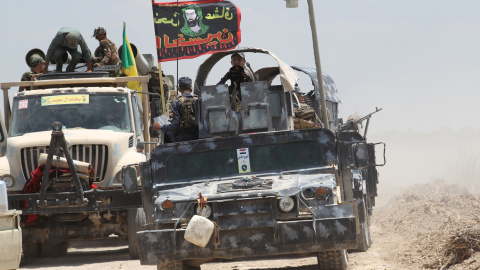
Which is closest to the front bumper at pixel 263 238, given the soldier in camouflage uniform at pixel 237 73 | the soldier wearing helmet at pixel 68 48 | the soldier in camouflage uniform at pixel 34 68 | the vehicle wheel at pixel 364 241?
the soldier in camouflage uniform at pixel 237 73

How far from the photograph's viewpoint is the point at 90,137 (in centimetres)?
1453

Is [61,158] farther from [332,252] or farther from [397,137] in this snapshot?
[397,137]

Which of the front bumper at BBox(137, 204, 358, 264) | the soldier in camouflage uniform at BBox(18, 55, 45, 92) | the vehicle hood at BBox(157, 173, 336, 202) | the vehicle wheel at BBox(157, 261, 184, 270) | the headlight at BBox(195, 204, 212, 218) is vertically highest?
the soldier in camouflage uniform at BBox(18, 55, 45, 92)

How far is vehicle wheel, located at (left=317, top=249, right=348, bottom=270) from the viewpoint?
1025cm

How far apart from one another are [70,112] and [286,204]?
20.8 feet

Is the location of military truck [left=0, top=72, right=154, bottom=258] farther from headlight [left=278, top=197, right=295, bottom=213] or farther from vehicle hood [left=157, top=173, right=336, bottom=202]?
headlight [left=278, top=197, right=295, bottom=213]

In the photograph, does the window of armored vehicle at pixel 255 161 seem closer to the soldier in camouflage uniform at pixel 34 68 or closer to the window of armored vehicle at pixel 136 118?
the window of armored vehicle at pixel 136 118

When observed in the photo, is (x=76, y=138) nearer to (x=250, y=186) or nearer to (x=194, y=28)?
(x=194, y=28)

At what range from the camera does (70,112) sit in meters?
15.2

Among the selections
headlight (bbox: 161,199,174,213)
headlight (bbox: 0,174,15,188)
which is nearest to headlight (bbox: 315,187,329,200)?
headlight (bbox: 161,199,174,213)

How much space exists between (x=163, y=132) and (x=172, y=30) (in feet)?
15.7

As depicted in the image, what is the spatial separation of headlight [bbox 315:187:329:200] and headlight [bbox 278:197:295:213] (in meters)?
0.30

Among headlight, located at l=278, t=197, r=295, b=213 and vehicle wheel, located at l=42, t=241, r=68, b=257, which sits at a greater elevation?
headlight, located at l=278, t=197, r=295, b=213

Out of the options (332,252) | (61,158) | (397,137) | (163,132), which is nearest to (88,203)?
(61,158)
